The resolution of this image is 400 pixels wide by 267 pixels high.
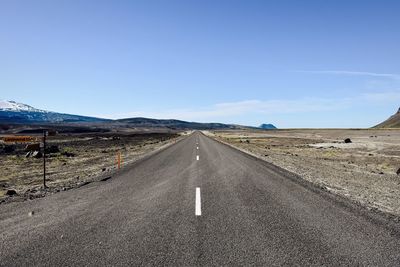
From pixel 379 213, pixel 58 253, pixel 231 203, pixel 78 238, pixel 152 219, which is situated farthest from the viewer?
pixel 231 203

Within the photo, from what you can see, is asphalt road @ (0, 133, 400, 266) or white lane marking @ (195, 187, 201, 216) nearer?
asphalt road @ (0, 133, 400, 266)

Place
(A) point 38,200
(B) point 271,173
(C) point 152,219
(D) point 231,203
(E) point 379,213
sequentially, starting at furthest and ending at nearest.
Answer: (B) point 271,173, (A) point 38,200, (D) point 231,203, (E) point 379,213, (C) point 152,219

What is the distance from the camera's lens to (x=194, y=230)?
7.25 m

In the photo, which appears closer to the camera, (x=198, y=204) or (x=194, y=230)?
(x=194, y=230)

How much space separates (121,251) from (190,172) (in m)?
11.5

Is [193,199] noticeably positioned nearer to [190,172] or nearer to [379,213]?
[379,213]

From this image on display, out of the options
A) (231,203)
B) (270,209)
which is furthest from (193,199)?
(270,209)

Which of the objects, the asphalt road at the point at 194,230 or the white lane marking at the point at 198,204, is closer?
the asphalt road at the point at 194,230

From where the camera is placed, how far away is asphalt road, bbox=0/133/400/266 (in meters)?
5.75

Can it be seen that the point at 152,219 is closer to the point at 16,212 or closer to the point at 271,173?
the point at 16,212

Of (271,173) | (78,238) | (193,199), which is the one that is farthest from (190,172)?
(78,238)

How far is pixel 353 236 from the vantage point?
6.91 meters

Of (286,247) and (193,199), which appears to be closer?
(286,247)

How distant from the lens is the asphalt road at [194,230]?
226 inches
